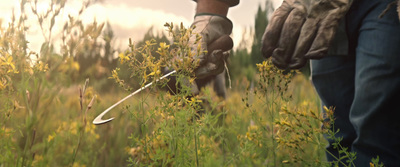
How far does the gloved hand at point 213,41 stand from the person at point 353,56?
0.06 meters

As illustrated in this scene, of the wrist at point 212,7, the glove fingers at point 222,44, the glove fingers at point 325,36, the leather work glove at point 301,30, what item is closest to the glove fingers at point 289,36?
the leather work glove at point 301,30

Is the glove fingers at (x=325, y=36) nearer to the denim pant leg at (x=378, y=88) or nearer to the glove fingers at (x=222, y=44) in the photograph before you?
the denim pant leg at (x=378, y=88)

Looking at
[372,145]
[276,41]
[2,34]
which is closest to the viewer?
[2,34]

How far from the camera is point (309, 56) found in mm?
1860

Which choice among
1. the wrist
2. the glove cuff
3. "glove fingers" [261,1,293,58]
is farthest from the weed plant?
the wrist

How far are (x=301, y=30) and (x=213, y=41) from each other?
0.60 m

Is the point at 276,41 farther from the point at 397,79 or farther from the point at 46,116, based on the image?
the point at 46,116

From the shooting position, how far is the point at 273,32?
2.04 m

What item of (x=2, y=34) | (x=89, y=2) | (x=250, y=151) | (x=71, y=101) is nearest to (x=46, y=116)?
Result: (x=89, y=2)

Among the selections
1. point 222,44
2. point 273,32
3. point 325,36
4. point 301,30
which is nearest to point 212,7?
point 222,44

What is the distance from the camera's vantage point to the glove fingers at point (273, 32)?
204cm

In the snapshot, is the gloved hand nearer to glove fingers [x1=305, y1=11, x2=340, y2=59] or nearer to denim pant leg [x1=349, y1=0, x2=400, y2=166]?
glove fingers [x1=305, y1=11, x2=340, y2=59]

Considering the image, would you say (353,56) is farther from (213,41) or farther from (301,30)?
(213,41)

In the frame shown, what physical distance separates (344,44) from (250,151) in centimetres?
70
